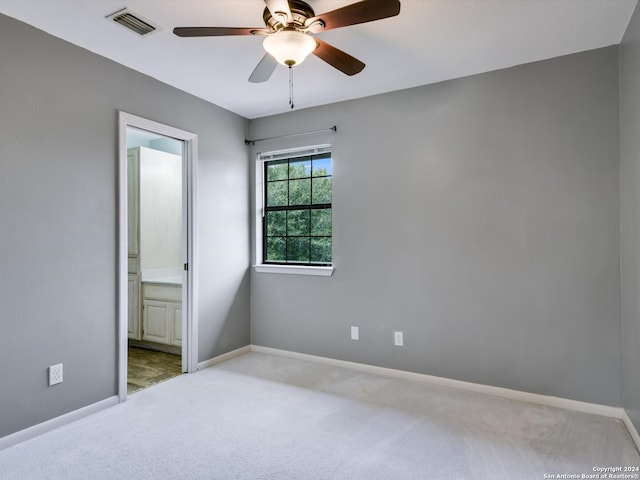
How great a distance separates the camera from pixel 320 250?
386 centimetres

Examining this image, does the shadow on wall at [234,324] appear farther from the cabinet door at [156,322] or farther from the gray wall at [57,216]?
the gray wall at [57,216]

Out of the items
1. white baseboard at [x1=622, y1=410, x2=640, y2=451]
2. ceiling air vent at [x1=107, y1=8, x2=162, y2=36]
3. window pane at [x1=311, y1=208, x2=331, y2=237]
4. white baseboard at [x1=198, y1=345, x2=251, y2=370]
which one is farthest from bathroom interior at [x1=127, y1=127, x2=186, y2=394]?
white baseboard at [x1=622, y1=410, x2=640, y2=451]

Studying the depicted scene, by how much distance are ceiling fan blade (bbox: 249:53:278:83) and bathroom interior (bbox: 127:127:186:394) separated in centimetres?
200

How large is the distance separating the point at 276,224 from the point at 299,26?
2.44 metres

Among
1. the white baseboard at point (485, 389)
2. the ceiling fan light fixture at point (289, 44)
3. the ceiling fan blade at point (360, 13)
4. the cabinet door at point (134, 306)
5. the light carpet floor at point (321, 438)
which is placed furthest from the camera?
the cabinet door at point (134, 306)

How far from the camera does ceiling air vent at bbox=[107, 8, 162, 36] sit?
2226 mm

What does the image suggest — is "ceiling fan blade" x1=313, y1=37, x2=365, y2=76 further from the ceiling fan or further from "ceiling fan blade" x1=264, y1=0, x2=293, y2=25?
"ceiling fan blade" x1=264, y1=0, x2=293, y2=25

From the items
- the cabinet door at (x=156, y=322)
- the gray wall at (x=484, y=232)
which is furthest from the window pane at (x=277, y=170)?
the cabinet door at (x=156, y=322)

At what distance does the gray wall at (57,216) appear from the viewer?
2277 millimetres

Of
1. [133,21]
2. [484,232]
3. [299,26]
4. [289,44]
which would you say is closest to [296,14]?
[299,26]

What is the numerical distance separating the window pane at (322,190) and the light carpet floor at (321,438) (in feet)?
5.75

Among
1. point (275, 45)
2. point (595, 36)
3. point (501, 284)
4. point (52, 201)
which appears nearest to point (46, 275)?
point (52, 201)

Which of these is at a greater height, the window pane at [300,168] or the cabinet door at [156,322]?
the window pane at [300,168]

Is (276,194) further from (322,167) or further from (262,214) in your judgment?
(322,167)
